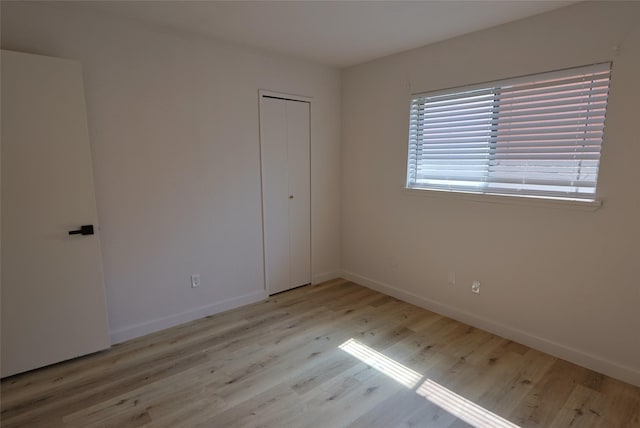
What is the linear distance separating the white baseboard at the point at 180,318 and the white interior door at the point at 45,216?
0.29 metres

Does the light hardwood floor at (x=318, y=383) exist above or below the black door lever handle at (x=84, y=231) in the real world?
below

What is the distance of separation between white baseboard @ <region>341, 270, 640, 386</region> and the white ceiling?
96.1 inches

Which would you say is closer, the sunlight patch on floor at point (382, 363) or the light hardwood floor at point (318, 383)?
the light hardwood floor at point (318, 383)

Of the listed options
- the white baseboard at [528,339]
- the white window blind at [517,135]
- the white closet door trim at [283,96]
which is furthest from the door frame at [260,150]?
the white window blind at [517,135]

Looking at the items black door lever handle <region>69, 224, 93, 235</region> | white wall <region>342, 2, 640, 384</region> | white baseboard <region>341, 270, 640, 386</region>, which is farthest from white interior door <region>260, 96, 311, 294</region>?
black door lever handle <region>69, 224, 93, 235</region>

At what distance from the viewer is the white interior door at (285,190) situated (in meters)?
3.43

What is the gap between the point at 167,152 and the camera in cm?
278

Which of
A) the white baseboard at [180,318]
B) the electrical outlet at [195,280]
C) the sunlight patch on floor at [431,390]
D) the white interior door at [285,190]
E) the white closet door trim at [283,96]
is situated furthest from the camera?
the white interior door at [285,190]

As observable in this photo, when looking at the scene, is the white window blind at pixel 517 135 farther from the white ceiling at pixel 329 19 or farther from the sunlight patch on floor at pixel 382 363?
the sunlight patch on floor at pixel 382 363

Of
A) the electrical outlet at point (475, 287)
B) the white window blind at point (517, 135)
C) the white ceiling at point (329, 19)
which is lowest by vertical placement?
the electrical outlet at point (475, 287)

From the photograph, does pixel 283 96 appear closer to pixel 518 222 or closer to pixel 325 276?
pixel 325 276

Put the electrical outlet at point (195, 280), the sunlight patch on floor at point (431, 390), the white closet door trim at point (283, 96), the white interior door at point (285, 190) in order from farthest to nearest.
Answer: the white interior door at point (285, 190)
the white closet door trim at point (283, 96)
the electrical outlet at point (195, 280)
the sunlight patch on floor at point (431, 390)

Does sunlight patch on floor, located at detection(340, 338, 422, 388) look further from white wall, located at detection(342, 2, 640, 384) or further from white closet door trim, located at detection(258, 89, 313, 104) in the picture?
white closet door trim, located at detection(258, 89, 313, 104)

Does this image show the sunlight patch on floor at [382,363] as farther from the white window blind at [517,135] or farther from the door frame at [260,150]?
the white window blind at [517,135]
